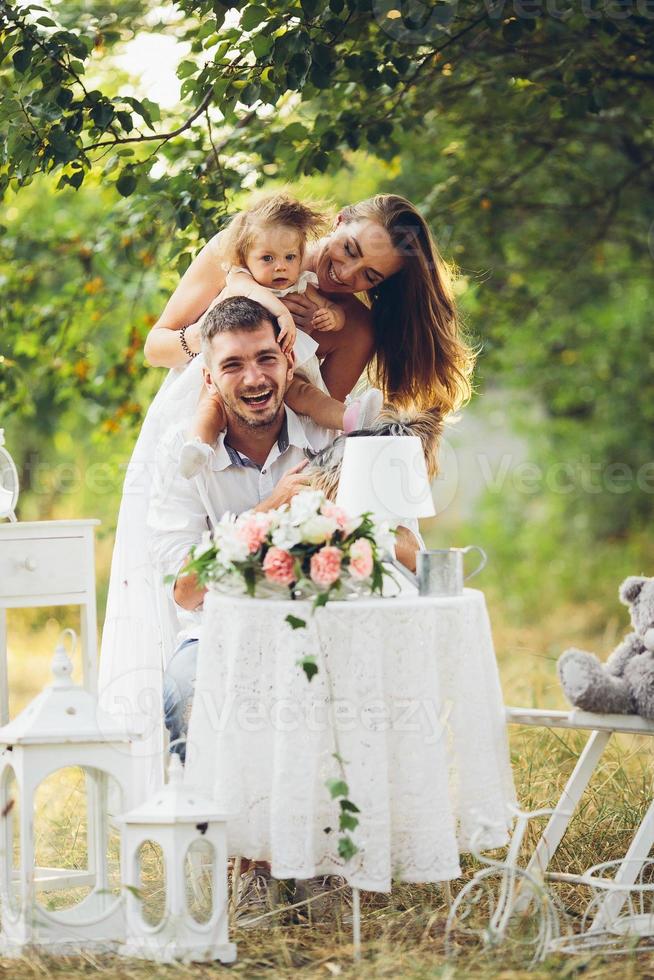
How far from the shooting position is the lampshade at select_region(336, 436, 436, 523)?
3244 millimetres

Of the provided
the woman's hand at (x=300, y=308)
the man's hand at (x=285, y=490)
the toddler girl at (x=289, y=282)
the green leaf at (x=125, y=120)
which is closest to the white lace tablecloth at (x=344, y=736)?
the man's hand at (x=285, y=490)

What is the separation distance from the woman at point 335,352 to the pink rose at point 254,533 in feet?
2.72

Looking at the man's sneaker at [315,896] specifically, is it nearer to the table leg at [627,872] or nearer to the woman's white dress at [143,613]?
the woman's white dress at [143,613]

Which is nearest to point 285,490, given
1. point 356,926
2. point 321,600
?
point 321,600

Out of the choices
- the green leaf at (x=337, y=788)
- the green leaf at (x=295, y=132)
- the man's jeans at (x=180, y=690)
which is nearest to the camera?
the green leaf at (x=337, y=788)

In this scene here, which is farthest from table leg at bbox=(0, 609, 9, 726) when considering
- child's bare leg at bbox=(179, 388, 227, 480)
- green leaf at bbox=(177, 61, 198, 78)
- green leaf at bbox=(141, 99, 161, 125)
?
green leaf at bbox=(177, 61, 198, 78)

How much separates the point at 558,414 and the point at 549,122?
576cm

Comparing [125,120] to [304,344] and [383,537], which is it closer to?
[304,344]

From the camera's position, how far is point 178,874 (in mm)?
2895

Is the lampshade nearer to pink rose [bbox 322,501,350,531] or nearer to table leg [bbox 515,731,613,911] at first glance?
pink rose [bbox 322,501,350,531]

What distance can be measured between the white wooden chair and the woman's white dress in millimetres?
1123

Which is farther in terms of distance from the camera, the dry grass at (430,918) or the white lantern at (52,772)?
the white lantern at (52,772)

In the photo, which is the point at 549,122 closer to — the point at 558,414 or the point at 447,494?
the point at 447,494

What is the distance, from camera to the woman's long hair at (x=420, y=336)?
4.12 m
